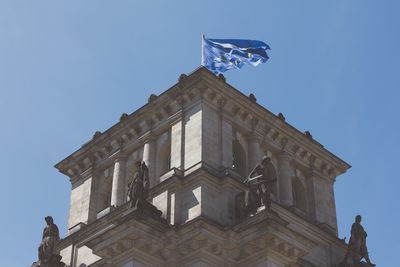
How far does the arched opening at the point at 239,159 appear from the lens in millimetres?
35688

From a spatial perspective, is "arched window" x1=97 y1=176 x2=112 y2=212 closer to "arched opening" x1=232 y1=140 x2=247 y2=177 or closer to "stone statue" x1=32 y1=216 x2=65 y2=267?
"stone statue" x1=32 y1=216 x2=65 y2=267

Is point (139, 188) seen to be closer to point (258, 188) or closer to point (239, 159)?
point (258, 188)

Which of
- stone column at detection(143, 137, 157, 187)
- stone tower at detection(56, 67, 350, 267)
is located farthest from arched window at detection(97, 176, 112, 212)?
stone column at detection(143, 137, 157, 187)

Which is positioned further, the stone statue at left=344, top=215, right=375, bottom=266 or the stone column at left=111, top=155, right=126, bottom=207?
the stone column at left=111, top=155, right=126, bottom=207

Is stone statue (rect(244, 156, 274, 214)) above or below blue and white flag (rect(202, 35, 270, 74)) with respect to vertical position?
below

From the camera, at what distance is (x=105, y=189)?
38.7 metres

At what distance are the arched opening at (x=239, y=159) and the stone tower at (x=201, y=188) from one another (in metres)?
0.05

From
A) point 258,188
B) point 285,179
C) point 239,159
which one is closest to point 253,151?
point 239,159

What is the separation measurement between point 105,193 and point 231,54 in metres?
9.25

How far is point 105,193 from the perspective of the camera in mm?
38594

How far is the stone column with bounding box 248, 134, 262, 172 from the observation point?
1409 inches

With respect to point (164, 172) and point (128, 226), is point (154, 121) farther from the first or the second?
point (128, 226)

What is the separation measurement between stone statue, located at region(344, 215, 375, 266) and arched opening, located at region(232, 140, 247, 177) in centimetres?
565

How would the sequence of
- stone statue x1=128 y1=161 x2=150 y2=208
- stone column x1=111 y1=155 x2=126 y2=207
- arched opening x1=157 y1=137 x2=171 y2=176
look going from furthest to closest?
stone column x1=111 y1=155 x2=126 y2=207 → arched opening x1=157 y1=137 x2=171 y2=176 → stone statue x1=128 y1=161 x2=150 y2=208
